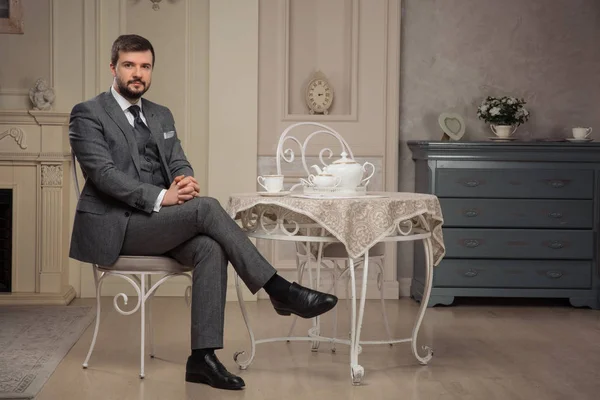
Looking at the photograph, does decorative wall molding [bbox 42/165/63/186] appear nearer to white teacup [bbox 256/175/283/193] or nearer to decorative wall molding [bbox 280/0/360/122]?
decorative wall molding [bbox 280/0/360/122]

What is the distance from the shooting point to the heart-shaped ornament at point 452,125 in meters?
5.95

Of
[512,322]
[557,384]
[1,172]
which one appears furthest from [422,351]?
[1,172]

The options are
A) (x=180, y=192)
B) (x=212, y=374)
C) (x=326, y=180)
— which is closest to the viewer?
(x=212, y=374)

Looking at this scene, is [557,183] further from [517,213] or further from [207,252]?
[207,252]

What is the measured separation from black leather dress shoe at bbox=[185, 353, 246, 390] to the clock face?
2.62 m

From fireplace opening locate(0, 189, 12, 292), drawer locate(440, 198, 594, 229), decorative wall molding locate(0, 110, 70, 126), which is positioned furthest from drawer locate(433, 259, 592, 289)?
fireplace opening locate(0, 189, 12, 292)

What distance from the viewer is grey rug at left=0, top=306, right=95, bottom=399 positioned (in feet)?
12.1

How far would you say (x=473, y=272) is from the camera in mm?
5723

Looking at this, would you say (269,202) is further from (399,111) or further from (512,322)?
(399,111)

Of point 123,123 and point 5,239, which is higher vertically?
point 123,123

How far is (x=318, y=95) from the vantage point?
5973 mm

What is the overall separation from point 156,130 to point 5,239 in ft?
6.70

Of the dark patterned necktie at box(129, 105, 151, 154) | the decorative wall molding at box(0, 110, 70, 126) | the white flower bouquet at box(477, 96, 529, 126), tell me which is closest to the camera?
the dark patterned necktie at box(129, 105, 151, 154)

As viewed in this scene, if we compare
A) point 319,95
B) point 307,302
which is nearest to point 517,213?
point 319,95
